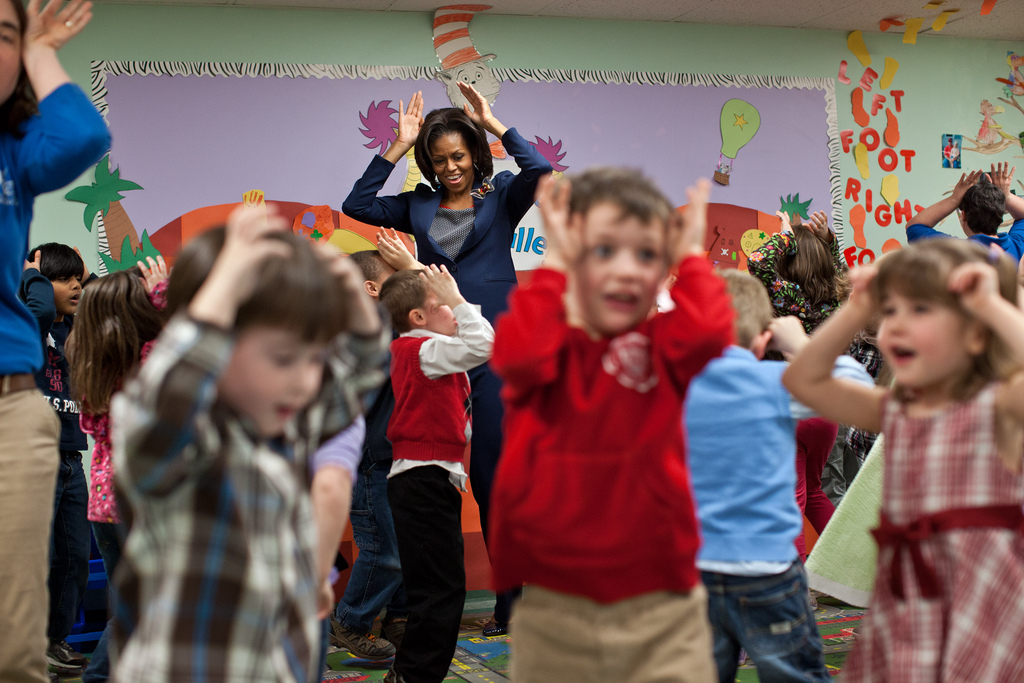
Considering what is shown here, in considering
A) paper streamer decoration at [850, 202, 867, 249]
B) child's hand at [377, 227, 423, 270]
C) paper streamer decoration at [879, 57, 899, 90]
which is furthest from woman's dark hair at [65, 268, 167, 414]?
paper streamer decoration at [879, 57, 899, 90]

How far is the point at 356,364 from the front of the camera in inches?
53.6

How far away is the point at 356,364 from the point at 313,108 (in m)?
3.18

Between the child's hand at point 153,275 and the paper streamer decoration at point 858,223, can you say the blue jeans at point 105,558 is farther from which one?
the paper streamer decoration at point 858,223

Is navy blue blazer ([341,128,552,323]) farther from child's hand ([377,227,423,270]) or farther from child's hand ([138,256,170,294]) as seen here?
child's hand ([138,256,170,294])

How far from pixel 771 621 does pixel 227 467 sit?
115cm

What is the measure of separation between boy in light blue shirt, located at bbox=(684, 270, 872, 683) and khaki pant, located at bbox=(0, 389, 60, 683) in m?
1.23

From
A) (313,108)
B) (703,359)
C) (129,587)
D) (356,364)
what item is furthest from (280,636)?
(313,108)

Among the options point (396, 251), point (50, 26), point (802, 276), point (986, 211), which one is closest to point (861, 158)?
point (986, 211)

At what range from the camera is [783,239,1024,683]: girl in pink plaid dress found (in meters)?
1.36

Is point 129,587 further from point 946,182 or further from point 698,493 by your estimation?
point 946,182

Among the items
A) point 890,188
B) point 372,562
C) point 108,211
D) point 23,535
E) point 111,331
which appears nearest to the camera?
point 23,535

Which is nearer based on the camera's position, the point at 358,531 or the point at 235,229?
the point at 235,229

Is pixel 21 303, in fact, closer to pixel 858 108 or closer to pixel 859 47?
pixel 858 108

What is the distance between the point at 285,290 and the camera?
3.84 feet
